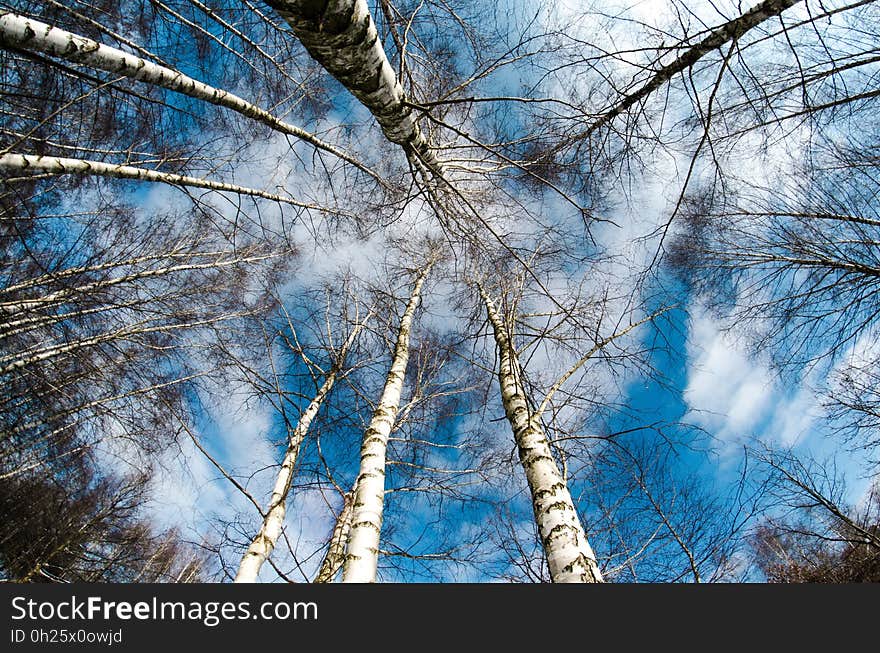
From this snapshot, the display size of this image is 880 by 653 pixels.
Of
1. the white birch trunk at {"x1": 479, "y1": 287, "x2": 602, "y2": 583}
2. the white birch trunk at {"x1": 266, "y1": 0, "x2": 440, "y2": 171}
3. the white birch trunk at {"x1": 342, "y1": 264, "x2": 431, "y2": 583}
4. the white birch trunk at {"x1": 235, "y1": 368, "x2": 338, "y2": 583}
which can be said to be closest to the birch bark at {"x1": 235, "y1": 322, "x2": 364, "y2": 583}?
the white birch trunk at {"x1": 235, "y1": 368, "x2": 338, "y2": 583}

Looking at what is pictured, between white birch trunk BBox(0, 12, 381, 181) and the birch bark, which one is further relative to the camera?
the birch bark

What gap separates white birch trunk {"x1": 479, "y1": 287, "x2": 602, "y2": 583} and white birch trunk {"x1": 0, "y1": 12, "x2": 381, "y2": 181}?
9.60ft

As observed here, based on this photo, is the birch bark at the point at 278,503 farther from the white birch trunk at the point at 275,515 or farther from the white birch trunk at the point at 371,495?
the white birch trunk at the point at 371,495

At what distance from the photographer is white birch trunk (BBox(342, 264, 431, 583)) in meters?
2.00

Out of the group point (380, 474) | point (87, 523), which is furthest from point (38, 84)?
point (87, 523)

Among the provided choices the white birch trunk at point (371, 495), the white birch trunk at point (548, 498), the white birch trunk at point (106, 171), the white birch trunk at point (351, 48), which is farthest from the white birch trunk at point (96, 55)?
the white birch trunk at point (548, 498)

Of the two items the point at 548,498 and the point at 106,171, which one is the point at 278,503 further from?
the point at 106,171

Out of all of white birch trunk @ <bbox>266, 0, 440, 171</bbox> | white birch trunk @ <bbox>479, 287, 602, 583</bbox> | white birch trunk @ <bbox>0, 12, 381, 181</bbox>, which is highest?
white birch trunk @ <bbox>0, 12, 381, 181</bbox>

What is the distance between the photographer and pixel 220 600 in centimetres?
238

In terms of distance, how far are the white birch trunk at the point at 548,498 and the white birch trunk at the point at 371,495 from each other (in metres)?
0.99

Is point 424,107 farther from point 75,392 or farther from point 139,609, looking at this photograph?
point 75,392

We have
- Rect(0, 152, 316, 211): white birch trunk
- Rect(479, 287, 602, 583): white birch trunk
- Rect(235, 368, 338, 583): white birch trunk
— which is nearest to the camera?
Rect(479, 287, 602, 583): white birch trunk

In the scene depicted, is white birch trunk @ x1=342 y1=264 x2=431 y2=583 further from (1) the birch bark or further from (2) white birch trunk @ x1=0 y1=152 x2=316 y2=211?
(2) white birch trunk @ x1=0 y1=152 x2=316 y2=211

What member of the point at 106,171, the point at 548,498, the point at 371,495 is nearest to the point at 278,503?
the point at 371,495
